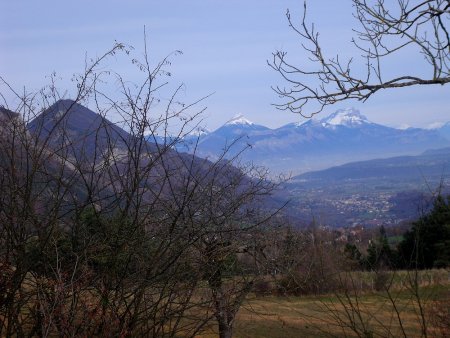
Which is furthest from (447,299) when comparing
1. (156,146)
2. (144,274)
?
(156,146)

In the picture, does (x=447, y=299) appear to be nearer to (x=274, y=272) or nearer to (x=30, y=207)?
(x=30, y=207)

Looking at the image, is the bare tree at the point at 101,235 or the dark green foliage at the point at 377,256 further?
the bare tree at the point at 101,235

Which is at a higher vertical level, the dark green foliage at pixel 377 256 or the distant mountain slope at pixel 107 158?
the distant mountain slope at pixel 107 158

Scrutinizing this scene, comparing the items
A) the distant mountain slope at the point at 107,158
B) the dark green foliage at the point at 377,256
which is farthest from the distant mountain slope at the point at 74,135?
the dark green foliage at the point at 377,256

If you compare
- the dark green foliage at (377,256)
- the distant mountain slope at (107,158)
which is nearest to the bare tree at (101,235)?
the distant mountain slope at (107,158)

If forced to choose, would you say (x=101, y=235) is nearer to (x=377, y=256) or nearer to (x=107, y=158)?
(x=107, y=158)

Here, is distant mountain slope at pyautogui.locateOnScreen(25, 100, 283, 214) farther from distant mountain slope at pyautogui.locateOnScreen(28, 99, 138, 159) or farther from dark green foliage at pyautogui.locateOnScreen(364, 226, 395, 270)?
dark green foliage at pyautogui.locateOnScreen(364, 226, 395, 270)

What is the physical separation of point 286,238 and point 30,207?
25.5 ft

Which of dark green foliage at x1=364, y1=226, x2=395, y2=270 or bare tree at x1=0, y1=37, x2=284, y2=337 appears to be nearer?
dark green foliage at x1=364, y1=226, x2=395, y2=270

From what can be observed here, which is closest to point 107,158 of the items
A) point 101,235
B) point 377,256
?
point 101,235

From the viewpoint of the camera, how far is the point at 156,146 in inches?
162

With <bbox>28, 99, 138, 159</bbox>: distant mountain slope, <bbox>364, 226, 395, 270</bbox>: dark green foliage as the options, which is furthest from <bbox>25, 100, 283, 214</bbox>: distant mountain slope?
<bbox>364, 226, 395, 270</bbox>: dark green foliage

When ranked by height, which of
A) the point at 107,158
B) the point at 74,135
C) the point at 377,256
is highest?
the point at 74,135

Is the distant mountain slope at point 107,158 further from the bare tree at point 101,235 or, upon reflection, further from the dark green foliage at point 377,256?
the dark green foliage at point 377,256
